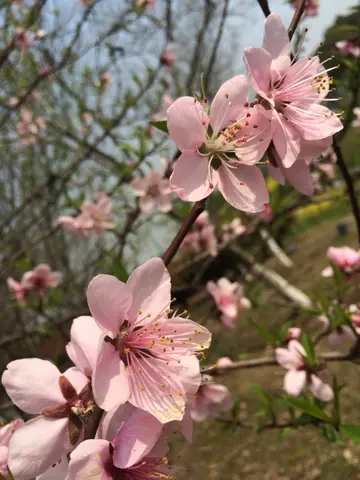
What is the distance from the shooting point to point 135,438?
1.70ft

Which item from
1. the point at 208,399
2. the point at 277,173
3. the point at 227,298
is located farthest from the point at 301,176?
the point at 227,298

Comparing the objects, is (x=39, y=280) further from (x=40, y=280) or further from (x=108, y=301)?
(x=108, y=301)

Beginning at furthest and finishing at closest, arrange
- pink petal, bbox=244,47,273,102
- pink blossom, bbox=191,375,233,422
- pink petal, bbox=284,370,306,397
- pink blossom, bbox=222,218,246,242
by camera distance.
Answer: pink blossom, bbox=222,218,246,242
pink blossom, bbox=191,375,233,422
pink petal, bbox=284,370,306,397
pink petal, bbox=244,47,273,102

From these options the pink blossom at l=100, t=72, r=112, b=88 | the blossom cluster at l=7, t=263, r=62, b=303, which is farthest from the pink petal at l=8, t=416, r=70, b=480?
the pink blossom at l=100, t=72, r=112, b=88

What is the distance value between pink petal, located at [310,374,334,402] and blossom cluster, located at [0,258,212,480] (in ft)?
2.21

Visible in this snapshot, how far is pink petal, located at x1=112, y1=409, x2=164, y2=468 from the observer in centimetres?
51

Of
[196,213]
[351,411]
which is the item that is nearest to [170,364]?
[196,213]

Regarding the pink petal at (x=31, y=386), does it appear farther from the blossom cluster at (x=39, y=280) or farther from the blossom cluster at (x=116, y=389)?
the blossom cluster at (x=39, y=280)

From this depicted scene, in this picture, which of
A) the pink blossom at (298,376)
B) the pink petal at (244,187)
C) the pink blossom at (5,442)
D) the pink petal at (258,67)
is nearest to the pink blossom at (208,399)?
the pink blossom at (298,376)

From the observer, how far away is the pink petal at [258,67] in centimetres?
60

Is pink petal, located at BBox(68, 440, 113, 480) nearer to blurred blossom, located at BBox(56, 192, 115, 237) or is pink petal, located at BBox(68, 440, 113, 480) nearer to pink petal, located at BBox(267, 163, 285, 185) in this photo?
pink petal, located at BBox(267, 163, 285, 185)

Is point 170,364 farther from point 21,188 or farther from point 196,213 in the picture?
point 21,188

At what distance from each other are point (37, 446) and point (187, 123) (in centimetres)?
48

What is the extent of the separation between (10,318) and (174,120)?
4.07 m
